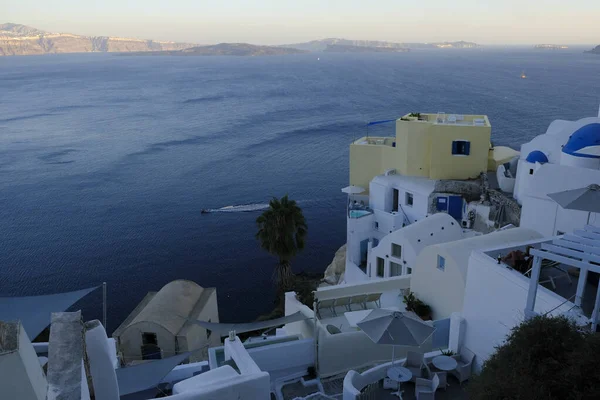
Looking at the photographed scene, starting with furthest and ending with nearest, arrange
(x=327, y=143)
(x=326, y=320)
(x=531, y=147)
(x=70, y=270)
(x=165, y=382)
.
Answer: (x=327, y=143) → (x=70, y=270) → (x=531, y=147) → (x=326, y=320) → (x=165, y=382)

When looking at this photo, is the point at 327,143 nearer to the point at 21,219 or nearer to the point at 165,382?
the point at 21,219

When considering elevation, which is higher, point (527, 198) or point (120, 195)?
point (527, 198)

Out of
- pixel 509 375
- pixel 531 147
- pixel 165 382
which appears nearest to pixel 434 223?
pixel 531 147

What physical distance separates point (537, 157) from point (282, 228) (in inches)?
587

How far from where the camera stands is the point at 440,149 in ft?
97.6

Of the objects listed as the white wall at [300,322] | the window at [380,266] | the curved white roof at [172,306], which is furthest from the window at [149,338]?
the window at [380,266]

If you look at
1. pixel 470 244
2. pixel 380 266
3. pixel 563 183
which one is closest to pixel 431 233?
pixel 380 266

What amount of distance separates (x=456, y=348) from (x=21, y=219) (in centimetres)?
4924

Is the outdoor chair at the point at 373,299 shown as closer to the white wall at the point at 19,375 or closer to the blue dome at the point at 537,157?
the blue dome at the point at 537,157

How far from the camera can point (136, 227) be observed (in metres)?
47.3

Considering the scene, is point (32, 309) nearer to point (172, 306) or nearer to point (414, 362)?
point (414, 362)

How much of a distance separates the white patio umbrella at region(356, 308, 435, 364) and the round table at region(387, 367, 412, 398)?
0.55 metres

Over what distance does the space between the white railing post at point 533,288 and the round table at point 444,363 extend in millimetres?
2246

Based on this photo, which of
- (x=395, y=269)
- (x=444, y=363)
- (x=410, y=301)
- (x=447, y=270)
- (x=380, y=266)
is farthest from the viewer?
(x=380, y=266)
